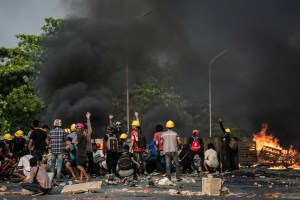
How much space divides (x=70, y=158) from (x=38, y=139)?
1874mm

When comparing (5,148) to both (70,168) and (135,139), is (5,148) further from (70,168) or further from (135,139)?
(135,139)

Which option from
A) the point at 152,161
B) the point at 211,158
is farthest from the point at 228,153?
the point at 152,161

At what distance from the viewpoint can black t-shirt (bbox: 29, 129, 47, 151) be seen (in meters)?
20.0

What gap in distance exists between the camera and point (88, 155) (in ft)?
77.1

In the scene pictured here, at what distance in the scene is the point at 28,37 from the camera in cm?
5700

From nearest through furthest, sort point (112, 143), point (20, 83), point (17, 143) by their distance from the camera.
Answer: point (112, 143) → point (17, 143) → point (20, 83)

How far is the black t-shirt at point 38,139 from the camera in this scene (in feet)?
65.7

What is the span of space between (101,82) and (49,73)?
11.0 ft

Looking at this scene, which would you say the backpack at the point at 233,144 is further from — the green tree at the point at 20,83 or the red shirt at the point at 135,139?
the green tree at the point at 20,83

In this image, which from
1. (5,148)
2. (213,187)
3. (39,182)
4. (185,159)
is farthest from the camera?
(185,159)

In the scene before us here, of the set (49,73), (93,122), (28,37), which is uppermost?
(28,37)

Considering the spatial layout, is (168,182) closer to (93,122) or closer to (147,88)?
(93,122)

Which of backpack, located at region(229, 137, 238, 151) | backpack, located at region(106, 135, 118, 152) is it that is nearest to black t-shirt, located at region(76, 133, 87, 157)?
backpack, located at region(106, 135, 118, 152)

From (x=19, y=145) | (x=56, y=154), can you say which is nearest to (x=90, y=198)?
(x=56, y=154)
